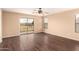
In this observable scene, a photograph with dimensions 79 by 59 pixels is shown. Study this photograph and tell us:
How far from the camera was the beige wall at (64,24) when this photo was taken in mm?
5852

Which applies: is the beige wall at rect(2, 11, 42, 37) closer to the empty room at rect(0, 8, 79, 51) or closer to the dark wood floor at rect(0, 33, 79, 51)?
the empty room at rect(0, 8, 79, 51)

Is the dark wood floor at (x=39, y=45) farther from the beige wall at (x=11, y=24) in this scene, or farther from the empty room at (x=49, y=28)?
the beige wall at (x=11, y=24)

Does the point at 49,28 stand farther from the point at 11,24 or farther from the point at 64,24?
the point at 11,24

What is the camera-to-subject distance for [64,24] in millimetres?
6688

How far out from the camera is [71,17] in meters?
5.99

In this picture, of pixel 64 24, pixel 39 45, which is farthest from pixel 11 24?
pixel 64 24

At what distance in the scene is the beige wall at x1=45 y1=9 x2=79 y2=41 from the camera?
230 inches

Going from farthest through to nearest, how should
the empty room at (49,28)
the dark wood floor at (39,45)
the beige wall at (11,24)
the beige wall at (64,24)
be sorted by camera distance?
the beige wall at (11,24) → the beige wall at (64,24) → the empty room at (49,28) → the dark wood floor at (39,45)

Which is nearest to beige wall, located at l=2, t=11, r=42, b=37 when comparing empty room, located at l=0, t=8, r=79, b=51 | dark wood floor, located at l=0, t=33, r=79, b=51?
empty room, located at l=0, t=8, r=79, b=51

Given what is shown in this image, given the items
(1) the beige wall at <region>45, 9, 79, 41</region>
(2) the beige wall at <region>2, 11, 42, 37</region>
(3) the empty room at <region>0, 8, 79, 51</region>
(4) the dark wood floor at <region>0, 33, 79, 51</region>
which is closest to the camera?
(4) the dark wood floor at <region>0, 33, 79, 51</region>

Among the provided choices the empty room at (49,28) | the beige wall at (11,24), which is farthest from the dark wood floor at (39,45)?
the beige wall at (11,24)
